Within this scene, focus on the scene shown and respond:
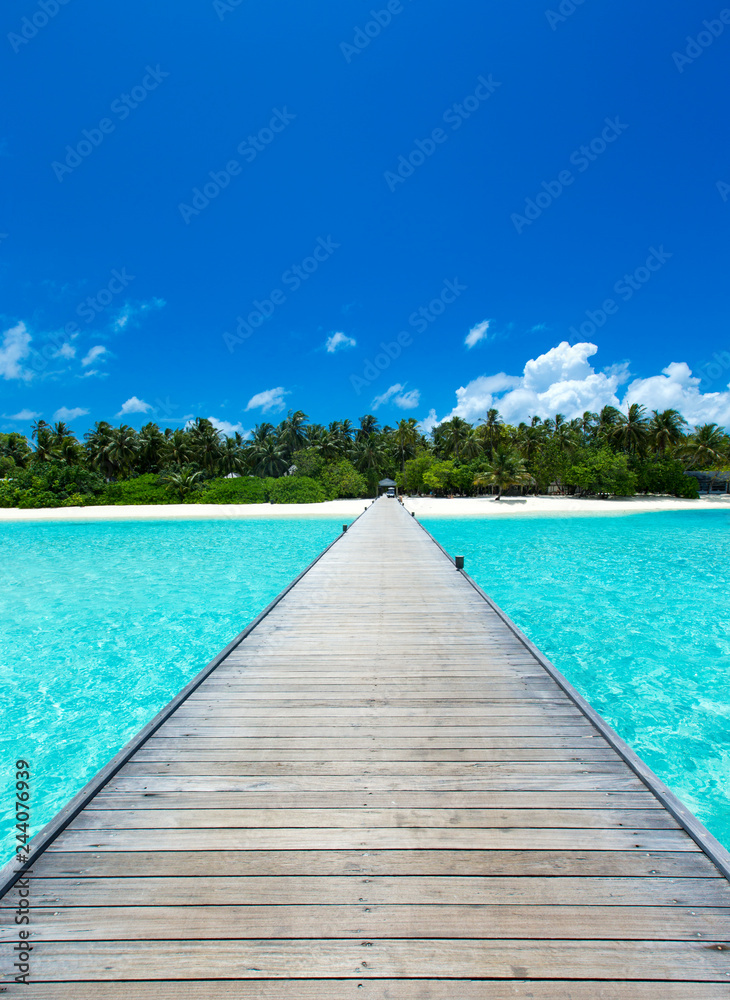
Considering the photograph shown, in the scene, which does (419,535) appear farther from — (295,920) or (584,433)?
(584,433)

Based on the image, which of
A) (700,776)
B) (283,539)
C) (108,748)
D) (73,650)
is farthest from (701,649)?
(283,539)

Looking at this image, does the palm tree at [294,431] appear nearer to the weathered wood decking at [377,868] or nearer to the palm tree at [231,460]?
the palm tree at [231,460]

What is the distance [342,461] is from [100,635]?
37742 millimetres

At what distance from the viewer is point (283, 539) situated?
814 inches

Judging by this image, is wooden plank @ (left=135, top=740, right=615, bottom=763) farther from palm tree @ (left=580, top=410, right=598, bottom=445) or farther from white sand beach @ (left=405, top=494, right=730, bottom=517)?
palm tree @ (left=580, top=410, right=598, bottom=445)

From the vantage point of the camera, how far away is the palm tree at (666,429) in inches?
1801

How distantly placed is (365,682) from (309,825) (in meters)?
1.82

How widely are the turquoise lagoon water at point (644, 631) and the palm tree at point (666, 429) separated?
3146 cm

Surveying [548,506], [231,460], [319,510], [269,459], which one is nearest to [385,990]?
[319,510]

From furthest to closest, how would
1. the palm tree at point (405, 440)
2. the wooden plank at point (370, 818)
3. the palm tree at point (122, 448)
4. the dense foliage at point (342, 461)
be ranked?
the palm tree at point (405, 440)
the palm tree at point (122, 448)
the dense foliage at point (342, 461)
the wooden plank at point (370, 818)

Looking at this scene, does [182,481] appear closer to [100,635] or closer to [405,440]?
[405,440]

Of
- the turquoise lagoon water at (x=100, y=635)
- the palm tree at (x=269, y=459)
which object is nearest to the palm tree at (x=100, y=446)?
the palm tree at (x=269, y=459)

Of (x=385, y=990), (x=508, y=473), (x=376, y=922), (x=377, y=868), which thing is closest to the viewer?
(x=385, y=990)

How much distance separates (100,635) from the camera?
8.48 m
